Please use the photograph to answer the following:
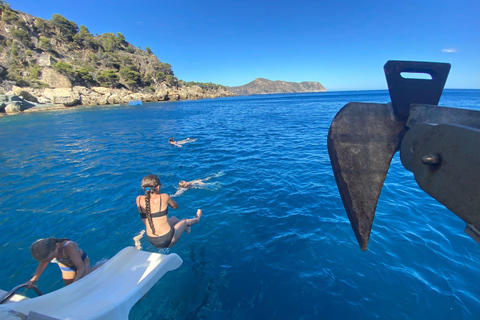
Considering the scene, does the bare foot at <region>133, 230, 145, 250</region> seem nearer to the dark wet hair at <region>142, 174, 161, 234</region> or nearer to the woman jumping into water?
the woman jumping into water

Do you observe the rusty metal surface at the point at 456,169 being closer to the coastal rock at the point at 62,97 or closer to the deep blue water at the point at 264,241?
the deep blue water at the point at 264,241

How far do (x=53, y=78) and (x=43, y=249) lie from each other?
8380cm

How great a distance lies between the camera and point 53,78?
6341cm

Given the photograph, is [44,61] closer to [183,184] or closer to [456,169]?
[183,184]

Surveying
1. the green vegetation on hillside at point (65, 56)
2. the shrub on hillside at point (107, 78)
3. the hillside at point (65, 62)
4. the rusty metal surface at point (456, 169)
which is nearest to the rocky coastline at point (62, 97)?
the hillside at point (65, 62)

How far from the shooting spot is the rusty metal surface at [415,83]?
1819mm

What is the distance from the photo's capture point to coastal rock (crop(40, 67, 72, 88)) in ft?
207

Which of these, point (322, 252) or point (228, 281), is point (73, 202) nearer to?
point (228, 281)

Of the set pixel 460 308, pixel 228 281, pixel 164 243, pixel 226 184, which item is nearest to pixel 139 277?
pixel 164 243

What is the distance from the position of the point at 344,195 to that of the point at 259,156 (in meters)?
11.7

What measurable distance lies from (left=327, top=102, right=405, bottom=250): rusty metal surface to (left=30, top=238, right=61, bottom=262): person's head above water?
5.03 meters

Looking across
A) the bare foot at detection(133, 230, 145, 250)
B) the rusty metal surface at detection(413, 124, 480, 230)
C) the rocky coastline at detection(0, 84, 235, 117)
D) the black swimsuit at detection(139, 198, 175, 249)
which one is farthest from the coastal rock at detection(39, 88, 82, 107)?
the rusty metal surface at detection(413, 124, 480, 230)

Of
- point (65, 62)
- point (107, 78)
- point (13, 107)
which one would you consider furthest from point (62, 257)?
point (65, 62)

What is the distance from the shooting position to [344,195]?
6.66 ft
